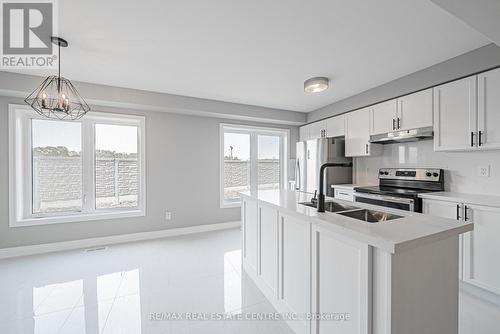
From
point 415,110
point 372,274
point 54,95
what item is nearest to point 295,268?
point 372,274

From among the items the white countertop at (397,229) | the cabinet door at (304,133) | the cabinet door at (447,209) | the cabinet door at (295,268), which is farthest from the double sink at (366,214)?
the cabinet door at (304,133)

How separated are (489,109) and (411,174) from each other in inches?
44.7

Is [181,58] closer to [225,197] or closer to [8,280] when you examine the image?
[225,197]

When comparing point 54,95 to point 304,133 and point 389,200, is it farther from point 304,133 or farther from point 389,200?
point 389,200

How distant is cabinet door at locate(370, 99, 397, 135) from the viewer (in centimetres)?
302

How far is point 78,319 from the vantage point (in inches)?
69.3

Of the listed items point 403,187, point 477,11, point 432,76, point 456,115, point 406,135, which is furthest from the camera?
point 403,187

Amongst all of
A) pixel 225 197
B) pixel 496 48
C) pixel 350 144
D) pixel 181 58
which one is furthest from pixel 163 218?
pixel 496 48

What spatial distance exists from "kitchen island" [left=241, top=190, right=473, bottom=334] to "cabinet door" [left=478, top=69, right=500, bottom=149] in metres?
1.61

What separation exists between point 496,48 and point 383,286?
105 inches

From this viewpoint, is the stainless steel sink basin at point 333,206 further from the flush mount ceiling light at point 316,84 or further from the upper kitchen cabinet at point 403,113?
the upper kitchen cabinet at point 403,113

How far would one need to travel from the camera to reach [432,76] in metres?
2.55

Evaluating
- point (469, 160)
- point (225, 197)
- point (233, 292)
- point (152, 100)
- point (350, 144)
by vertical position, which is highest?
point (152, 100)

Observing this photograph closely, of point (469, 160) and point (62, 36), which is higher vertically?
point (62, 36)
